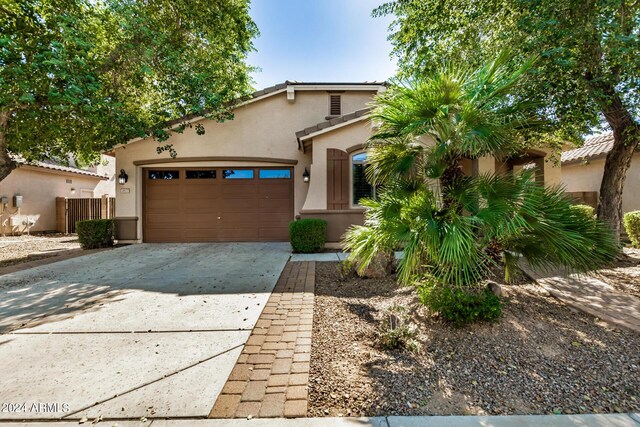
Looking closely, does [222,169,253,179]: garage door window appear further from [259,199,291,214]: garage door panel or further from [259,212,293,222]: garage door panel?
[259,212,293,222]: garage door panel

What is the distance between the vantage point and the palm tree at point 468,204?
2893 mm

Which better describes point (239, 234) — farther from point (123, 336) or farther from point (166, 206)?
point (123, 336)

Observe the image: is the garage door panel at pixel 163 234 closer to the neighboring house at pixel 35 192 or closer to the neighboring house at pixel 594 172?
the neighboring house at pixel 35 192

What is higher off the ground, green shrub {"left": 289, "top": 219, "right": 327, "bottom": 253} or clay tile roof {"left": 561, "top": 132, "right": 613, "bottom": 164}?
clay tile roof {"left": 561, "top": 132, "right": 613, "bottom": 164}

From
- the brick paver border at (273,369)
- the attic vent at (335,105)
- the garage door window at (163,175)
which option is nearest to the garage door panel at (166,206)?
the garage door window at (163,175)

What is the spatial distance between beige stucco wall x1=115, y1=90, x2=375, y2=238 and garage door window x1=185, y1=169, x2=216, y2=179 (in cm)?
30

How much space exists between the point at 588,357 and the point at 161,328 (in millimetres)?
4726

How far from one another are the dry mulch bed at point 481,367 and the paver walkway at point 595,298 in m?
0.27

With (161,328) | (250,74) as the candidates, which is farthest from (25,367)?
(250,74)

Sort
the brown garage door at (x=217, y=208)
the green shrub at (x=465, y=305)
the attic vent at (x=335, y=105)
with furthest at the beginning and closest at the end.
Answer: the attic vent at (x=335, y=105), the brown garage door at (x=217, y=208), the green shrub at (x=465, y=305)

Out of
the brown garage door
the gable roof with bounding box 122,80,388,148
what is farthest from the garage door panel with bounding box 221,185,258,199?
the gable roof with bounding box 122,80,388,148

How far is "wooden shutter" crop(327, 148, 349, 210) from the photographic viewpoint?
29.6ft

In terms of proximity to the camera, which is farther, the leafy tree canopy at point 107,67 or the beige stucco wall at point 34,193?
the beige stucco wall at point 34,193

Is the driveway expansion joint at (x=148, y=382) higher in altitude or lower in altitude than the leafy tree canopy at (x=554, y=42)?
lower
